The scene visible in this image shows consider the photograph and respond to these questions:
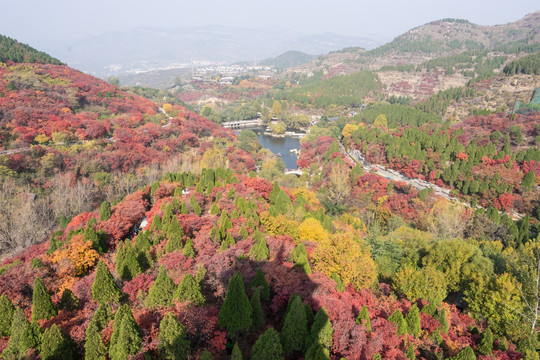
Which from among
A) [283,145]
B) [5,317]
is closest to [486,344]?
[5,317]

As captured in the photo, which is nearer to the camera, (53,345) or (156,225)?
(53,345)

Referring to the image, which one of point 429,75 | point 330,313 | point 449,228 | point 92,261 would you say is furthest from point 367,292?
point 429,75

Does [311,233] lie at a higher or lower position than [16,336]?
lower

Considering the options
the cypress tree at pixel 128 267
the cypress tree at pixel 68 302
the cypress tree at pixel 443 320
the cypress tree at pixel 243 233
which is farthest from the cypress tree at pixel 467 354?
the cypress tree at pixel 68 302

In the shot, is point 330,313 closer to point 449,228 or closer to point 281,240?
point 281,240

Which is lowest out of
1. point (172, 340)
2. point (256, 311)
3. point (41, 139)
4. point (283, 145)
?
point (283, 145)

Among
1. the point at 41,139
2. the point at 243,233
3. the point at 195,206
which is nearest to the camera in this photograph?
the point at 243,233

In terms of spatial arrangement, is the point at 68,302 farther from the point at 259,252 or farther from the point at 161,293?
the point at 259,252
